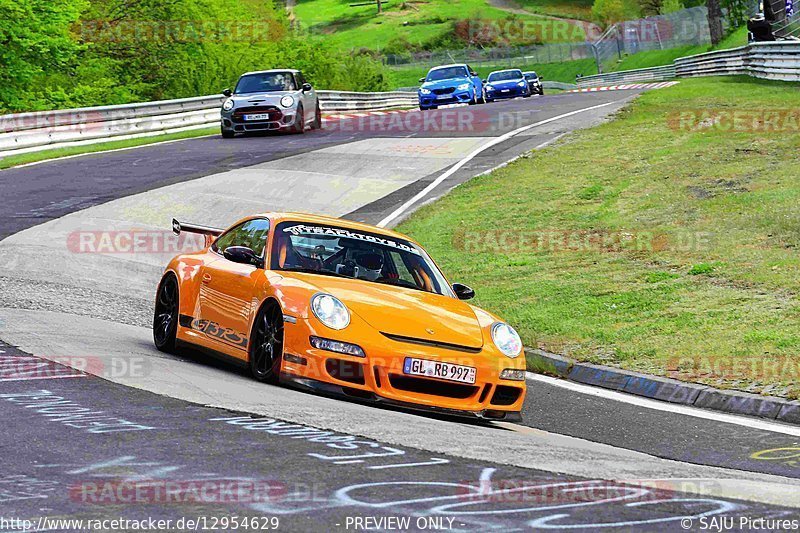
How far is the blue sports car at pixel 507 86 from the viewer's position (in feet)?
165

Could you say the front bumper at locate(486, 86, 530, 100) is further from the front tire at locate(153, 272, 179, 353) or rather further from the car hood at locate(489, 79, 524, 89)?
the front tire at locate(153, 272, 179, 353)

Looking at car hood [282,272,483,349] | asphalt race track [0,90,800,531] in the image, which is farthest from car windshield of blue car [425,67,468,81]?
car hood [282,272,483,349]

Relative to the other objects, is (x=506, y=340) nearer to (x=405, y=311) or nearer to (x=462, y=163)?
(x=405, y=311)

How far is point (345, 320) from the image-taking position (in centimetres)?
822

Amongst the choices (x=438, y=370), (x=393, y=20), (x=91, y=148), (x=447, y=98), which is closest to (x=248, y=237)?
(x=438, y=370)

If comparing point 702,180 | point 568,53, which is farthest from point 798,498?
point 568,53

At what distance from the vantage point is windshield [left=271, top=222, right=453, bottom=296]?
365 inches

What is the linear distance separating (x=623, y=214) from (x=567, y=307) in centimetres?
514

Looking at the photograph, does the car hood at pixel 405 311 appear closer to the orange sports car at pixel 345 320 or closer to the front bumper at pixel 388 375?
the orange sports car at pixel 345 320

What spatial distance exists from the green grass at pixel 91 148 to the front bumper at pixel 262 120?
2.31 metres

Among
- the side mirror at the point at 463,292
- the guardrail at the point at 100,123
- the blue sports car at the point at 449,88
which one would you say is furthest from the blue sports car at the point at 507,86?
the side mirror at the point at 463,292

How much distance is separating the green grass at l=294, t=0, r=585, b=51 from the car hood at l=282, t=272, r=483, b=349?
130 meters

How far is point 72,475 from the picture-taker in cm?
534

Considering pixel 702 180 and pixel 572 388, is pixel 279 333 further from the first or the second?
pixel 702 180
